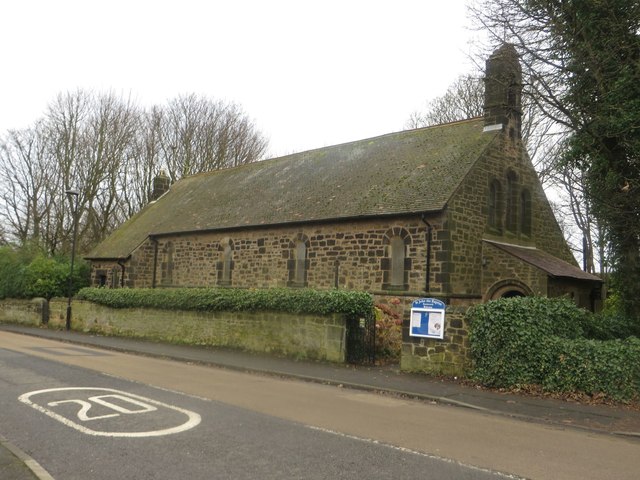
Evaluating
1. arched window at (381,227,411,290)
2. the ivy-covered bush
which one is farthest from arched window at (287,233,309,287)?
the ivy-covered bush

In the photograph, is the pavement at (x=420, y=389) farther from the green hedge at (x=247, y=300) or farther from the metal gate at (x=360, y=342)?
the green hedge at (x=247, y=300)

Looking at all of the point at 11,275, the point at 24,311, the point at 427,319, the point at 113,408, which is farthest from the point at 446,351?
the point at 11,275

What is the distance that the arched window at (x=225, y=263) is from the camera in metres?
24.8

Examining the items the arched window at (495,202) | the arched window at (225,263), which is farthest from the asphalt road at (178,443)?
the arched window at (225,263)

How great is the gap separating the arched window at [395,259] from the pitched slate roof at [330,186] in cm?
88

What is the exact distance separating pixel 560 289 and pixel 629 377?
1043cm

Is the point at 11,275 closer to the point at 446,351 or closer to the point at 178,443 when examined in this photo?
the point at 446,351

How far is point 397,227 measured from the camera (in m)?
19.1

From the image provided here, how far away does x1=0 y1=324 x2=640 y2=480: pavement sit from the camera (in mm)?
8461

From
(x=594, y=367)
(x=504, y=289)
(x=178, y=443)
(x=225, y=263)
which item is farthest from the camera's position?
(x=225, y=263)

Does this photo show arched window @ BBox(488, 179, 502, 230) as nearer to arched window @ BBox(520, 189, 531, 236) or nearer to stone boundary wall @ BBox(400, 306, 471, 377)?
arched window @ BBox(520, 189, 531, 236)

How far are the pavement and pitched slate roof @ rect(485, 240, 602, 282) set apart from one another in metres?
7.99

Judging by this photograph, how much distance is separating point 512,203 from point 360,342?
1089 cm

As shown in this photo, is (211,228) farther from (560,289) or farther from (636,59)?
(636,59)
